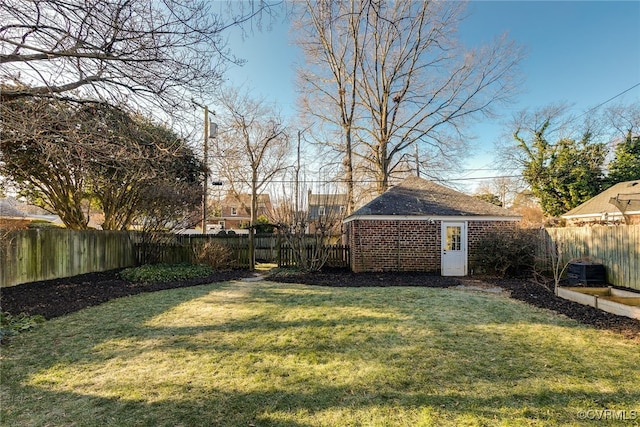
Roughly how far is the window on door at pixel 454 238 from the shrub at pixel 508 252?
66 cm

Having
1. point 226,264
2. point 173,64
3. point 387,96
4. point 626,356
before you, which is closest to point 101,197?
point 226,264

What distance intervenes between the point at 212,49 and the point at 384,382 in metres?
4.69

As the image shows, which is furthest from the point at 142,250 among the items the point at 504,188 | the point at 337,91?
the point at 504,188

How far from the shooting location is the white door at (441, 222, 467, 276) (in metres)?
10.8

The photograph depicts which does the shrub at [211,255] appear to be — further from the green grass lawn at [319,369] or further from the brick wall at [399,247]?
the green grass lawn at [319,369]

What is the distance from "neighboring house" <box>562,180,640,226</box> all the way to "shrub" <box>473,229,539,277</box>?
6521mm

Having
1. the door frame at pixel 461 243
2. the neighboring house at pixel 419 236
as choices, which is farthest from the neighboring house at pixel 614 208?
the door frame at pixel 461 243

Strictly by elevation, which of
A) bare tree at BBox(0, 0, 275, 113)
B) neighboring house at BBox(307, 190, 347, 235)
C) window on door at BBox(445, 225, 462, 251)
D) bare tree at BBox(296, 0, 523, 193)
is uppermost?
bare tree at BBox(296, 0, 523, 193)

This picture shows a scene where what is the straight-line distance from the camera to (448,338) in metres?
4.28

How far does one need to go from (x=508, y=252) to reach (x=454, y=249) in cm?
165

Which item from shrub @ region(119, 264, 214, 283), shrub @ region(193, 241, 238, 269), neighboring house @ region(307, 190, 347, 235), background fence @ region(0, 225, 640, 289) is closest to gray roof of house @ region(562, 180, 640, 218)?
background fence @ region(0, 225, 640, 289)

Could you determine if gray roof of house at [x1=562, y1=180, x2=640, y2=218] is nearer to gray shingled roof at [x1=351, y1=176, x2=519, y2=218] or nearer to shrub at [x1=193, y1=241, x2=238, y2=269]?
gray shingled roof at [x1=351, y1=176, x2=519, y2=218]

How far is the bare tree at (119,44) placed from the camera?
12.3ft

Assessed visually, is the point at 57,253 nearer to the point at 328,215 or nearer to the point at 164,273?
the point at 164,273
